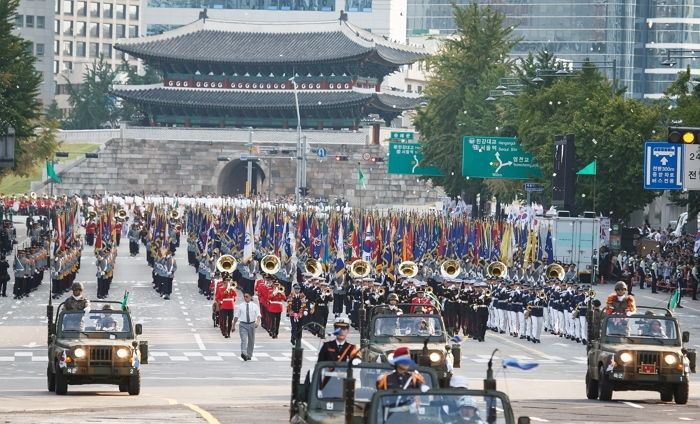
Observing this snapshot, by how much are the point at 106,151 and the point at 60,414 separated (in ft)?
423

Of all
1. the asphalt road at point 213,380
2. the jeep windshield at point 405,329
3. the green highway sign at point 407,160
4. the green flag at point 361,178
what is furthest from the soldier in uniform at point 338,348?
the green flag at point 361,178

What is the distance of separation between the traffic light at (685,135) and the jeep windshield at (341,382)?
14901 millimetres

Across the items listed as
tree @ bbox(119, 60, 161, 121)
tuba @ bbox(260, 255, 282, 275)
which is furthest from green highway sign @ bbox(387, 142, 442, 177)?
tree @ bbox(119, 60, 161, 121)

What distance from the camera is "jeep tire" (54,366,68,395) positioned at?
96.1ft

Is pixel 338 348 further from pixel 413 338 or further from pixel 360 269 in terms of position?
pixel 360 269

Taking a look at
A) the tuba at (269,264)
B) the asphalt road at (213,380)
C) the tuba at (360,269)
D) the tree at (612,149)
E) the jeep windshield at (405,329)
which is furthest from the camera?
the tree at (612,149)

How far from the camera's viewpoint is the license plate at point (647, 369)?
28.6 metres

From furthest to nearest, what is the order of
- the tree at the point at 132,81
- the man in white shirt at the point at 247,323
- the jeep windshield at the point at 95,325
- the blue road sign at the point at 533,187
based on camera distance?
the tree at the point at 132,81 < the blue road sign at the point at 533,187 < the man in white shirt at the point at 247,323 < the jeep windshield at the point at 95,325

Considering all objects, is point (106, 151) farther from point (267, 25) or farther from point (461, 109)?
point (461, 109)

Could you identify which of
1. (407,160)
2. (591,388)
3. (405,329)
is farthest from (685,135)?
(407,160)

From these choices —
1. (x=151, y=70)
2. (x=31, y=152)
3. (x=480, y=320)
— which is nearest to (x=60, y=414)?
(x=480, y=320)

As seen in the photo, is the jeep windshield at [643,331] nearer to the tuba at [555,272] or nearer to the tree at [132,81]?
the tuba at [555,272]

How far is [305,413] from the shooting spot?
19875 mm

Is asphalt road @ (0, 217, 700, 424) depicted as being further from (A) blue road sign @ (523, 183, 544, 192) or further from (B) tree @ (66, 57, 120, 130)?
(B) tree @ (66, 57, 120, 130)
